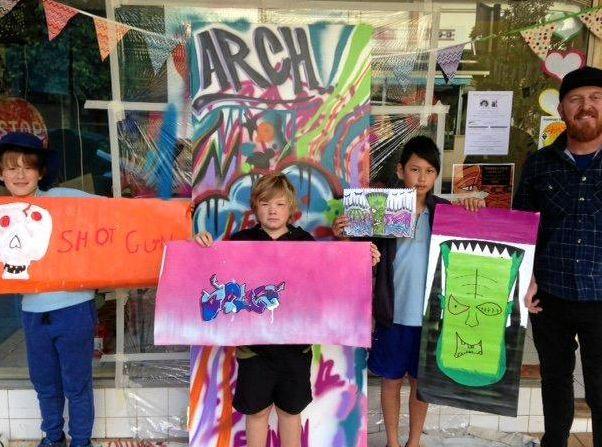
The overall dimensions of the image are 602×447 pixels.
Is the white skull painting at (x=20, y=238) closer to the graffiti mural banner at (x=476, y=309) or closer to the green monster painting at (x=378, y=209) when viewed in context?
the green monster painting at (x=378, y=209)

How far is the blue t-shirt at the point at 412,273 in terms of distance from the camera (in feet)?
8.79

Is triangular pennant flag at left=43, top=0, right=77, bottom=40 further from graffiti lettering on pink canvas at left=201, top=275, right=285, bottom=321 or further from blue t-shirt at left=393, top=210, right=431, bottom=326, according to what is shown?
blue t-shirt at left=393, top=210, right=431, bottom=326

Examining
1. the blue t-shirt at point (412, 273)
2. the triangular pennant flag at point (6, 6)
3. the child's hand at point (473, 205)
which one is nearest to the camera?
the child's hand at point (473, 205)

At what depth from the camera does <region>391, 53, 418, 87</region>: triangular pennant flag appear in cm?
312

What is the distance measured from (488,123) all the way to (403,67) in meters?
0.63

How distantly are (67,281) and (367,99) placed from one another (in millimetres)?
1755

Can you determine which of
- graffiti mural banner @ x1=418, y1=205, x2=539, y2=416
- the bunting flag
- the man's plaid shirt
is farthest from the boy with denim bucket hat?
the man's plaid shirt

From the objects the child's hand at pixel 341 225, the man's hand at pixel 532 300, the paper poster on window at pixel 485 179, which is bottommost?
the man's hand at pixel 532 300

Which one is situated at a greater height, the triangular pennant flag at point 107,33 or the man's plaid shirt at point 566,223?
the triangular pennant flag at point 107,33

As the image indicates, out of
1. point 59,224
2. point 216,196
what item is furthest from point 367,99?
point 59,224

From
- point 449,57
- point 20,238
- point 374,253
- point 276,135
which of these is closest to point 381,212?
point 374,253

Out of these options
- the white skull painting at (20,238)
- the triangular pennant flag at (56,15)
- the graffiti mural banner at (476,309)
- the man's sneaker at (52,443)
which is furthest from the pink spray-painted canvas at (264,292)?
the triangular pennant flag at (56,15)

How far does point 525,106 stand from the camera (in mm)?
3248

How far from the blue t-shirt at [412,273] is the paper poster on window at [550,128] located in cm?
112
